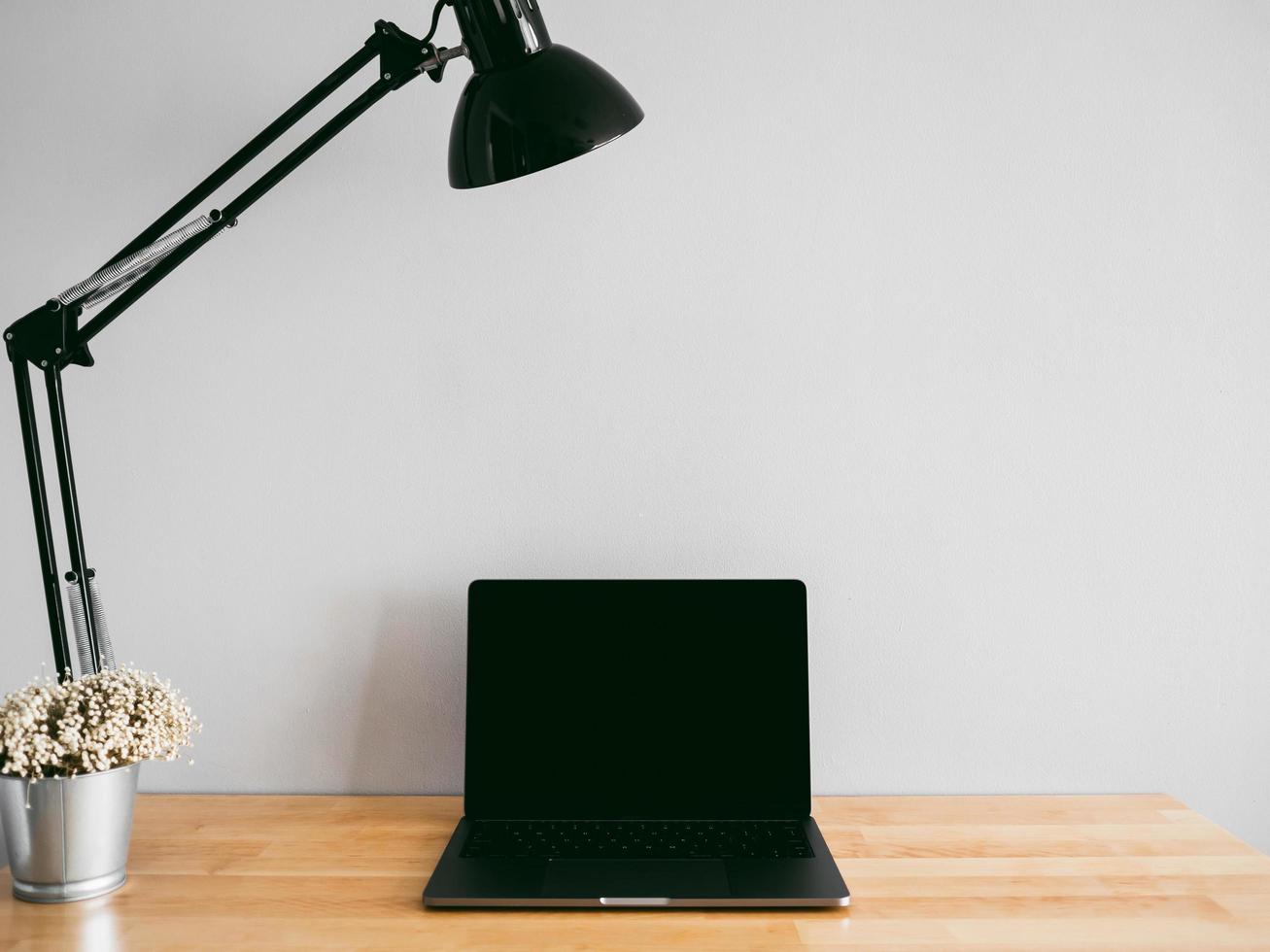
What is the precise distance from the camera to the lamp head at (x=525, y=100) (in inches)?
29.9

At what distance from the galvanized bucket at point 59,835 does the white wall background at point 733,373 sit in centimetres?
27

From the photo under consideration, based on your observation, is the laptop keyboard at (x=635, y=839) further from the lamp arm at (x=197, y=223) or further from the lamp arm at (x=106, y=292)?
the lamp arm at (x=197, y=223)

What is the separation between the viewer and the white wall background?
3.47 ft

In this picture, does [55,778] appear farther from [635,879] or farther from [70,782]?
[635,879]

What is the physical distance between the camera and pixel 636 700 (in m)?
0.99

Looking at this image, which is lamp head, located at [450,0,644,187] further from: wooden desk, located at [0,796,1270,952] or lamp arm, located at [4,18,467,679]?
wooden desk, located at [0,796,1270,952]

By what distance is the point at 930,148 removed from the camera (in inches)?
41.6

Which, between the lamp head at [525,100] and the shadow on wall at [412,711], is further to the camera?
the shadow on wall at [412,711]

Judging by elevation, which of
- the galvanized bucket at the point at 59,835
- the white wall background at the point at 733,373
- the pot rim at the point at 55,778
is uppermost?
the white wall background at the point at 733,373

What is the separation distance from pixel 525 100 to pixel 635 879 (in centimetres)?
70

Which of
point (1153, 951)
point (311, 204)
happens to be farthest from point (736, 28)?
point (1153, 951)

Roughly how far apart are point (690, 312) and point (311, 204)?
467 millimetres

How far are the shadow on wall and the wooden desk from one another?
6 centimetres

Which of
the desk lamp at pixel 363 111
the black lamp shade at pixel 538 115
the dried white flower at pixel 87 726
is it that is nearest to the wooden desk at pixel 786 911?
the dried white flower at pixel 87 726
